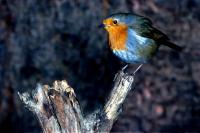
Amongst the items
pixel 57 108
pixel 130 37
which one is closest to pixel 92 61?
pixel 130 37

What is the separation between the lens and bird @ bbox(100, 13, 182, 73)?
4434mm

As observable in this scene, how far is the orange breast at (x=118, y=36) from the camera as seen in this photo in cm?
444

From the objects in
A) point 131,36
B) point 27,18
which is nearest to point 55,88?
point 131,36

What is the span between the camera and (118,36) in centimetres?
445

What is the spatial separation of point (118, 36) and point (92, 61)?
91.1 inches

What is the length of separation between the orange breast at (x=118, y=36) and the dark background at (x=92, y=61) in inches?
79.6

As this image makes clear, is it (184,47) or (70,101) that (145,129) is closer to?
(184,47)

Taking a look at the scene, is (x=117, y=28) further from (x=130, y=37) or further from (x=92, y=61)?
(x=92, y=61)

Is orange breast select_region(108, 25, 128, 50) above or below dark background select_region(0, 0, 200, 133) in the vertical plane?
above

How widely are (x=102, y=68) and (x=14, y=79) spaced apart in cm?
105

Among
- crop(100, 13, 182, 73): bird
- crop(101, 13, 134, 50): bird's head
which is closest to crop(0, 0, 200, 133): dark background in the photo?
crop(100, 13, 182, 73): bird

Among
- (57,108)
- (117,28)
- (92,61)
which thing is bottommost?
(92,61)

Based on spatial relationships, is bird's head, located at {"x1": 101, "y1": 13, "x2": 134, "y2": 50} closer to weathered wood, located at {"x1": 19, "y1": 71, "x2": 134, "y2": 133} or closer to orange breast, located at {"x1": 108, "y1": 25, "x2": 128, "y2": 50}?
orange breast, located at {"x1": 108, "y1": 25, "x2": 128, "y2": 50}

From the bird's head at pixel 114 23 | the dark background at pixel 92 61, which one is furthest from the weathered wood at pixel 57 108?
the dark background at pixel 92 61
